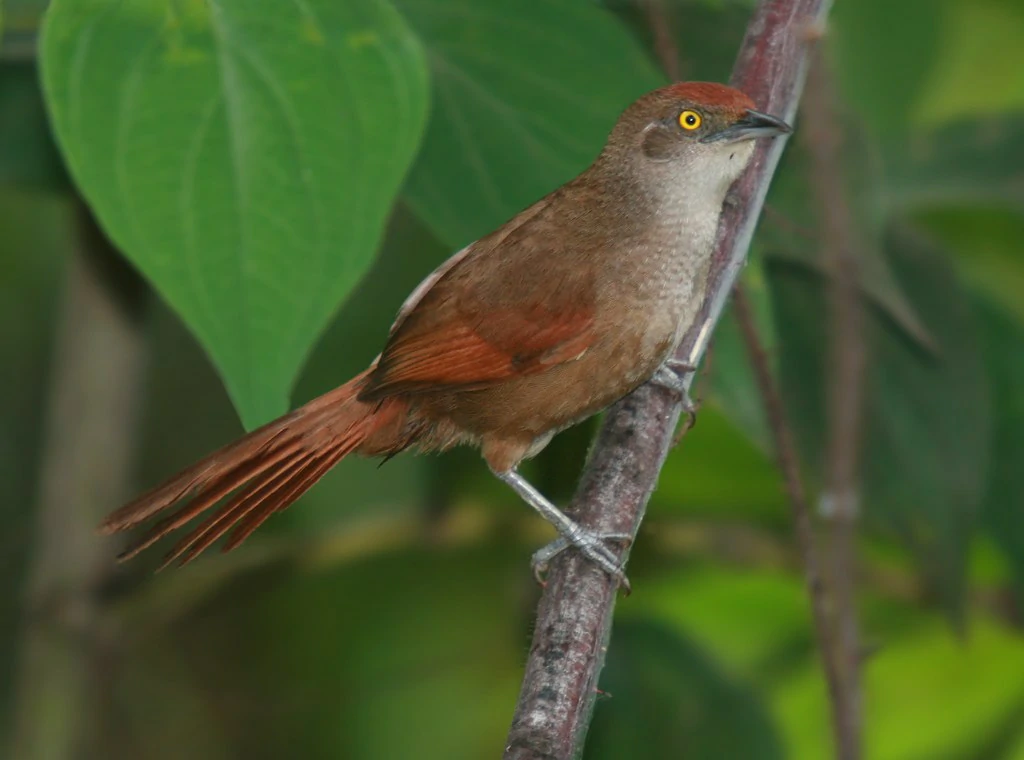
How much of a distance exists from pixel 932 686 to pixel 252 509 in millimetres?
1889

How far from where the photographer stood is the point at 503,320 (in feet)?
7.57

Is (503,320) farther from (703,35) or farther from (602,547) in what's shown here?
(703,35)

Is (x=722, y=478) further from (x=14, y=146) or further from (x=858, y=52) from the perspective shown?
(x=14, y=146)

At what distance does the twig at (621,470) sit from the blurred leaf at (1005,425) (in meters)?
1.21

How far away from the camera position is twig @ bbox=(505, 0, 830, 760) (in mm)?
1496

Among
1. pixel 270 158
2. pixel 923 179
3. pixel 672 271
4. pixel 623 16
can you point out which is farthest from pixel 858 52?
pixel 270 158

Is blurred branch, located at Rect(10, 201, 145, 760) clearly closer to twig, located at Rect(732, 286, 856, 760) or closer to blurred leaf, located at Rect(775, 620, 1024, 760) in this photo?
twig, located at Rect(732, 286, 856, 760)

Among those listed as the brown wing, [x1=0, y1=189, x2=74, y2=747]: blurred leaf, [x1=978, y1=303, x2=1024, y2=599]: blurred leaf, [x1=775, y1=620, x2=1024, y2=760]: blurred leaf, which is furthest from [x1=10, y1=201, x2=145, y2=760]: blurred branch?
[x1=978, y1=303, x2=1024, y2=599]: blurred leaf

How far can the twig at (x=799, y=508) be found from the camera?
2109 millimetres

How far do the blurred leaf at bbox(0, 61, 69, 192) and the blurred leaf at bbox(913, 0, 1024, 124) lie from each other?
235 cm

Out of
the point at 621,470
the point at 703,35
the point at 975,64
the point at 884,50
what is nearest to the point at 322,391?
the point at 703,35

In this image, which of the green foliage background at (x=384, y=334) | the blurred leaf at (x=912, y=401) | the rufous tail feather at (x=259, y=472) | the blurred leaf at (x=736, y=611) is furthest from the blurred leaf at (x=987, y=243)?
the rufous tail feather at (x=259, y=472)

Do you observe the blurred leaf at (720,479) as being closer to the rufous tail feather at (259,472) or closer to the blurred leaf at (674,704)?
the blurred leaf at (674,704)

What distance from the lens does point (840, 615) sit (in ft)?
7.30
